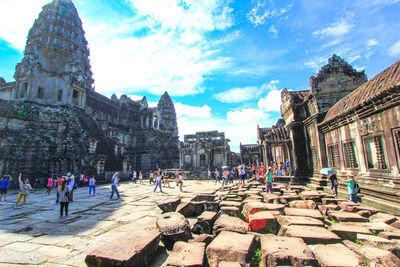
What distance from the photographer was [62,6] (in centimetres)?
2506

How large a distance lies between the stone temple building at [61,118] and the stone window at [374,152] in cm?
2027

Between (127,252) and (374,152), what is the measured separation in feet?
23.1

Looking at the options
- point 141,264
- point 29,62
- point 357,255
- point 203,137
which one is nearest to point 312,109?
point 357,255

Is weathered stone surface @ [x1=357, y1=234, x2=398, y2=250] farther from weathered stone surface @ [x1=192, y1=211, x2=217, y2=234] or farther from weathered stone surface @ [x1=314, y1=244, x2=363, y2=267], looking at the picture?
weathered stone surface @ [x1=192, y1=211, x2=217, y2=234]

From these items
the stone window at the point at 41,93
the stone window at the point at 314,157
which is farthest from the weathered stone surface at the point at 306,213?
the stone window at the point at 41,93

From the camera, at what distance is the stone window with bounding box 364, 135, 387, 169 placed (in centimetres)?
536

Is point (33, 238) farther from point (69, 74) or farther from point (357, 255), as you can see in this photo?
point (69, 74)

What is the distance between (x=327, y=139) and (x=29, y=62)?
28.6 metres

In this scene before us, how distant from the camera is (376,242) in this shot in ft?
9.25

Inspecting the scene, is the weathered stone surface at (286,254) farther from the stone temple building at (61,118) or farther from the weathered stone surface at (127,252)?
the stone temple building at (61,118)

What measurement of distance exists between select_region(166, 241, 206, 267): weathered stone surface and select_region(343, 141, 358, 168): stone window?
6.65 m

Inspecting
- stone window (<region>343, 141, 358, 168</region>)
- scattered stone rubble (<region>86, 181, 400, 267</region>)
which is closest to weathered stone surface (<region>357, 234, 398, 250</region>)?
scattered stone rubble (<region>86, 181, 400, 267</region>)

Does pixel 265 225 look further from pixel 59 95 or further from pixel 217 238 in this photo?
pixel 59 95

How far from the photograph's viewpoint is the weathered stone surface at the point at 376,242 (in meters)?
2.71
